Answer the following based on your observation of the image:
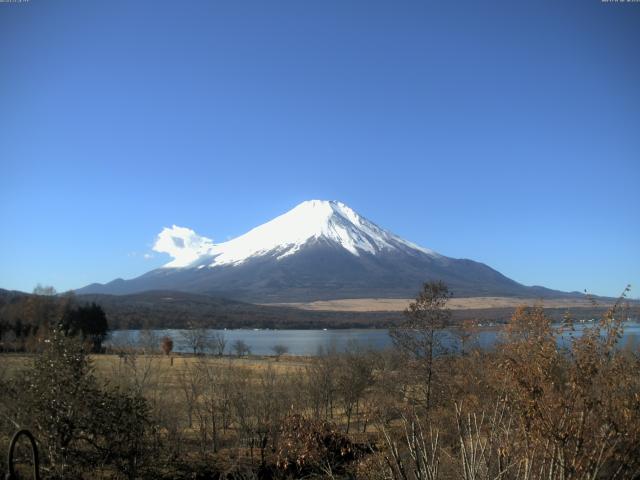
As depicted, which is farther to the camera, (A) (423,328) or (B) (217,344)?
(B) (217,344)

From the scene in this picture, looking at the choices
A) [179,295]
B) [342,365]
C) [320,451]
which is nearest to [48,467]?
[320,451]

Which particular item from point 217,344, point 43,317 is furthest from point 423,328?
point 43,317

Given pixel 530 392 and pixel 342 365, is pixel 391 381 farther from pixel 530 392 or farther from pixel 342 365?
pixel 530 392

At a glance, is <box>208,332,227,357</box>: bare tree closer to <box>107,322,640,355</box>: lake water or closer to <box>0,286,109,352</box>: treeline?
<box>107,322,640,355</box>: lake water

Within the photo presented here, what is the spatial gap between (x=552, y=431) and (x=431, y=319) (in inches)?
539

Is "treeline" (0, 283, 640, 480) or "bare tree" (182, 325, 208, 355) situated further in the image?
"bare tree" (182, 325, 208, 355)

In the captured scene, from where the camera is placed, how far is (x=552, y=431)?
521 cm

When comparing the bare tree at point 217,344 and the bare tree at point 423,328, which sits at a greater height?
the bare tree at point 423,328

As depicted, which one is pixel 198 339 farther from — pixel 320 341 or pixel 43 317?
pixel 320 341

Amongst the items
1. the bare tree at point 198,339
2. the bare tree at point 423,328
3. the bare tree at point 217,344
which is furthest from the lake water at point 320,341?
the bare tree at point 198,339

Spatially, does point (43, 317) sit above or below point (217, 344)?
above

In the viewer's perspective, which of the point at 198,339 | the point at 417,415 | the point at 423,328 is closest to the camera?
the point at 417,415

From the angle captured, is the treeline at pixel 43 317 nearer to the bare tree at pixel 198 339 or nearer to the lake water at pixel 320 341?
the lake water at pixel 320 341

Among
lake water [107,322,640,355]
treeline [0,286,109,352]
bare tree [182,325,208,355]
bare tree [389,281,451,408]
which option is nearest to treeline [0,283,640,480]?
bare tree [389,281,451,408]
